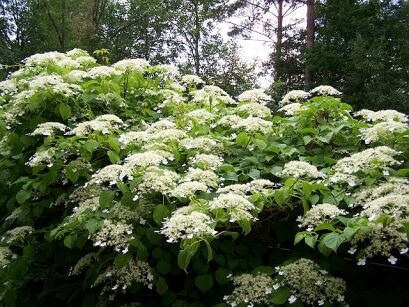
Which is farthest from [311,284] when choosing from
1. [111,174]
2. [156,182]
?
[111,174]

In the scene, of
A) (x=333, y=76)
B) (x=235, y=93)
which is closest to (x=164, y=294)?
(x=333, y=76)

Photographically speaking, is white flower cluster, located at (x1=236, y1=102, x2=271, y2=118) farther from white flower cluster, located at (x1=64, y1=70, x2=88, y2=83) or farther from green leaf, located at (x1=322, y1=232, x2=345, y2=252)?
green leaf, located at (x1=322, y1=232, x2=345, y2=252)

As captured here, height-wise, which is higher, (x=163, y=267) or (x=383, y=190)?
(x=383, y=190)

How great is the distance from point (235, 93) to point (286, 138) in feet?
46.2

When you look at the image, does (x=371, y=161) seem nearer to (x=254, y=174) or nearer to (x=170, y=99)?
(x=254, y=174)

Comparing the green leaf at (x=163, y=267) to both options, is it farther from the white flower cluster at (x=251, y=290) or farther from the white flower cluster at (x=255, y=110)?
the white flower cluster at (x=255, y=110)

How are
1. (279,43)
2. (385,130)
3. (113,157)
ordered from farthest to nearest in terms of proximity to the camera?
(279,43) < (113,157) < (385,130)

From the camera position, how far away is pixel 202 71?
66.0ft

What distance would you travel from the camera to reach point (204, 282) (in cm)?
213

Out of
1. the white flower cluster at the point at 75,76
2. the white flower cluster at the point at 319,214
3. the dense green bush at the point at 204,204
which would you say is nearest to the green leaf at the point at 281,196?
the dense green bush at the point at 204,204

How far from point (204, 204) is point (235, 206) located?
0.20 meters

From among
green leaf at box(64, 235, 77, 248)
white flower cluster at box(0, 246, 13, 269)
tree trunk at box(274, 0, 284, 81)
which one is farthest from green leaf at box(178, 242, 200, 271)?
tree trunk at box(274, 0, 284, 81)

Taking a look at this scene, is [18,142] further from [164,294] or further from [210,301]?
[210,301]

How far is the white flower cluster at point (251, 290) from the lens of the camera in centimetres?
196
